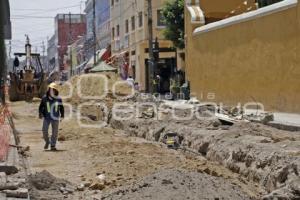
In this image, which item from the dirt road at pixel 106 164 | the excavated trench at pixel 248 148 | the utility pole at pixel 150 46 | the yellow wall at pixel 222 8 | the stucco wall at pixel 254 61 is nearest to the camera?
the excavated trench at pixel 248 148

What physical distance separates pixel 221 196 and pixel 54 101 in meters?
8.52

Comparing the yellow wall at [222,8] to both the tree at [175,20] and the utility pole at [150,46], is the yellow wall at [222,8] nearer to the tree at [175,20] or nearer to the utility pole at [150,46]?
the utility pole at [150,46]

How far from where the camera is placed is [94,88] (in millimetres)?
36750

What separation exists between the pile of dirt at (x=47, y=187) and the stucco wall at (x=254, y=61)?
38.9ft

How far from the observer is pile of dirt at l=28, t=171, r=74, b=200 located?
9483mm

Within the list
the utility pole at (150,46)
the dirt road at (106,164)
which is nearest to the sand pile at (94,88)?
the utility pole at (150,46)

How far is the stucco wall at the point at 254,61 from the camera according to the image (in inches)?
822

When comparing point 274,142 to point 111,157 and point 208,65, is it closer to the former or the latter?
point 111,157

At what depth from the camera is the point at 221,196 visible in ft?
27.7

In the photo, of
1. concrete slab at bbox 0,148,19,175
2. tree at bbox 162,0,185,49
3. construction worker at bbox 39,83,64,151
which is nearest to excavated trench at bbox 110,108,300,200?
construction worker at bbox 39,83,64,151

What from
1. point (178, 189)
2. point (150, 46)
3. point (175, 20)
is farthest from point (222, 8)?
point (178, 189)

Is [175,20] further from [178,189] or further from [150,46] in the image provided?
[178,189]

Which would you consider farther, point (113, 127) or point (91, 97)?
point (91, 97)

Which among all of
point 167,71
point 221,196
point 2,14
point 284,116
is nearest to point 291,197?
point 221,196
